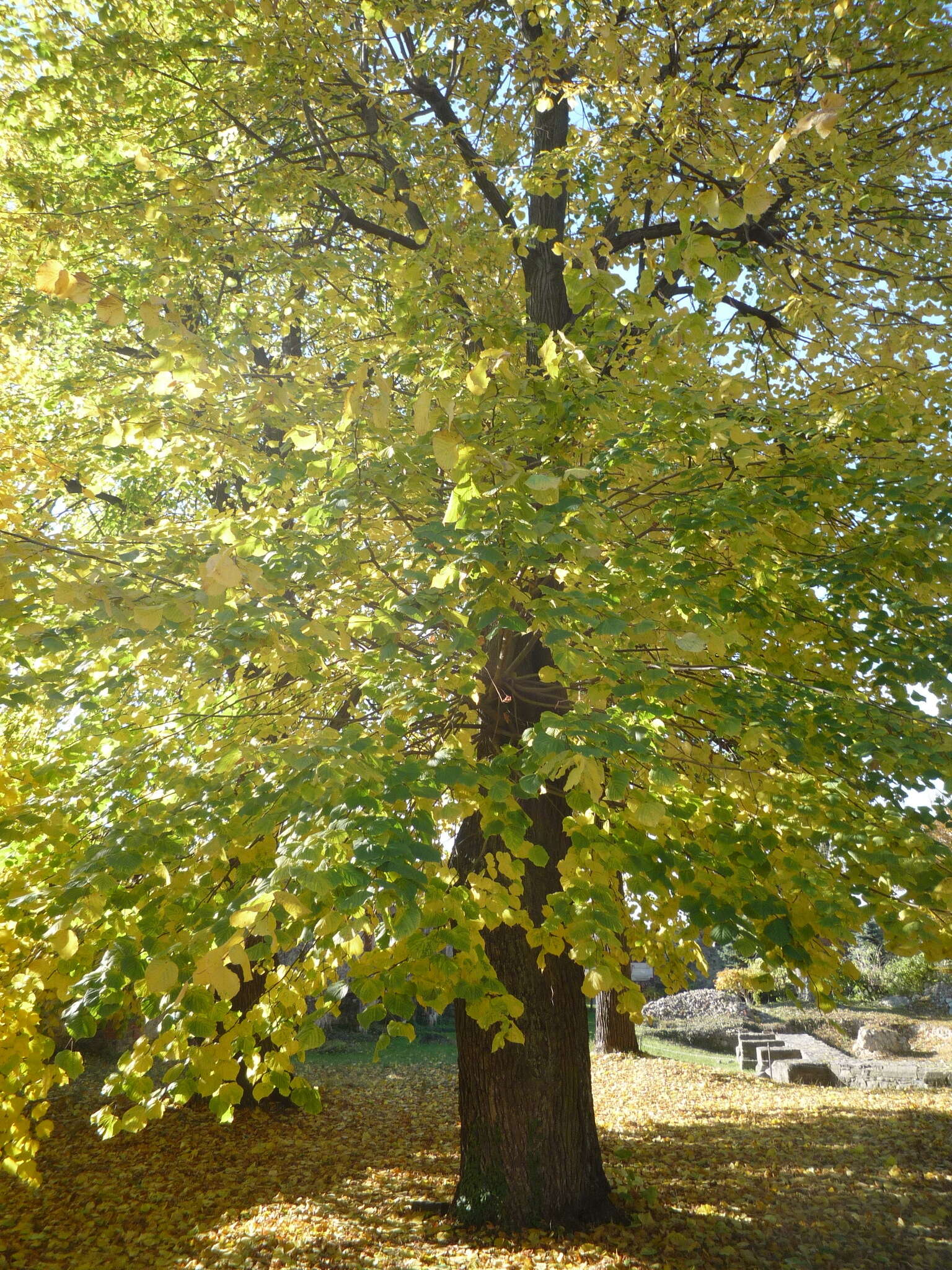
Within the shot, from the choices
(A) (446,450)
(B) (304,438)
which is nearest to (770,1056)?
(B) (304,438)

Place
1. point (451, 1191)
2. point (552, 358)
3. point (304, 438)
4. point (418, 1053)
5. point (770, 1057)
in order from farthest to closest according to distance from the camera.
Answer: point (418, 1053) → point (770, 1057) → point (451, 1191) → point (552, 358) → point (304, 438)

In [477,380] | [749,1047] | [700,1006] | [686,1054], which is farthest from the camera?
[700,1006]

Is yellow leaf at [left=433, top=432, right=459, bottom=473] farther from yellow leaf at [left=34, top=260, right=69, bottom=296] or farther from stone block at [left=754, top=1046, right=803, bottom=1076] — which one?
stone block at [left=754, top=1046, right=803, bottom=1076]

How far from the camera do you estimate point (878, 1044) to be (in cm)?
1447

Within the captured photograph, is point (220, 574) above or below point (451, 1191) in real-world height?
above

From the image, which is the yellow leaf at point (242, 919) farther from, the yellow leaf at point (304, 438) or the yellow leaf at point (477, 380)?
the yellow leaf at point (477, 380)

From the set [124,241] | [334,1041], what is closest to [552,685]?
[124,241]

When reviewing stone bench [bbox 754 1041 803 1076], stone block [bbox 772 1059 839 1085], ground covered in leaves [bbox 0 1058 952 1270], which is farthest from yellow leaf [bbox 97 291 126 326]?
stone bench [bbox 754 1041 803 1076]

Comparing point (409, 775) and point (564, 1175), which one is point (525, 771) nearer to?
point (409, 775)

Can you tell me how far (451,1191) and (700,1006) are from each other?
1763cm

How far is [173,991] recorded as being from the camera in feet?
9.66

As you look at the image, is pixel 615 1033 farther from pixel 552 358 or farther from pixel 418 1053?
pixel 552 358

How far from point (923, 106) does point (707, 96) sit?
2.31 meters

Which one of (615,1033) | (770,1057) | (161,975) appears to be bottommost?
(770,1057)
